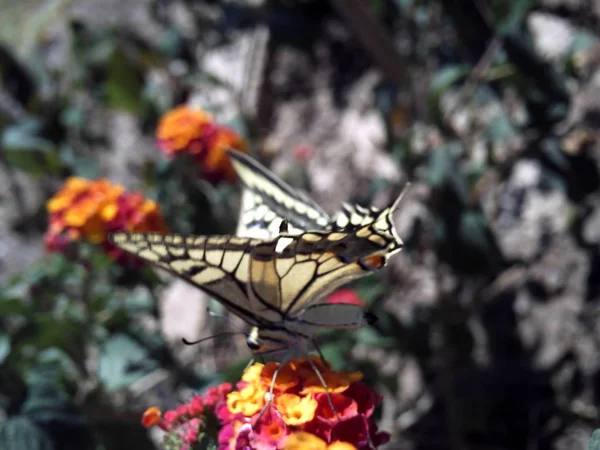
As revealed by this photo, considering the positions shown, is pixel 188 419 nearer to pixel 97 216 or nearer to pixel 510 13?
pixel 97 216

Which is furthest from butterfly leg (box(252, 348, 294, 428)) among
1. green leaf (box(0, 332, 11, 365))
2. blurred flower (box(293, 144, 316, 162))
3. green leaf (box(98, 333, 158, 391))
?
blurred flower (box(293, 144, 316, 162))

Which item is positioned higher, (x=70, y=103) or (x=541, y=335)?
(x=70, y=103)

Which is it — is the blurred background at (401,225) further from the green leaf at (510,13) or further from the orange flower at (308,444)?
the orange flower at (308,444)

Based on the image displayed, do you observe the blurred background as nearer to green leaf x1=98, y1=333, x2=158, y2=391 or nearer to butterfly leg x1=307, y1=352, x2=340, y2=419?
green leaf x1=98, y1=333, x2=158, y2=391

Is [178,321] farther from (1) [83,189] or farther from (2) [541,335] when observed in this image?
(2) [541,335]

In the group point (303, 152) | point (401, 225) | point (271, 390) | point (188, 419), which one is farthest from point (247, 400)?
point (303, 152)

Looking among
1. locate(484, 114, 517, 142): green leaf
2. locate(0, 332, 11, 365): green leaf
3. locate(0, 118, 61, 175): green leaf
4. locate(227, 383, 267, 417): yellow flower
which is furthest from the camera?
locate(0, 118, 61, 175): green leaf

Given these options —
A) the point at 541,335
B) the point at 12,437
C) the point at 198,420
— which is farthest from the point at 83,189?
the point at 541,335
